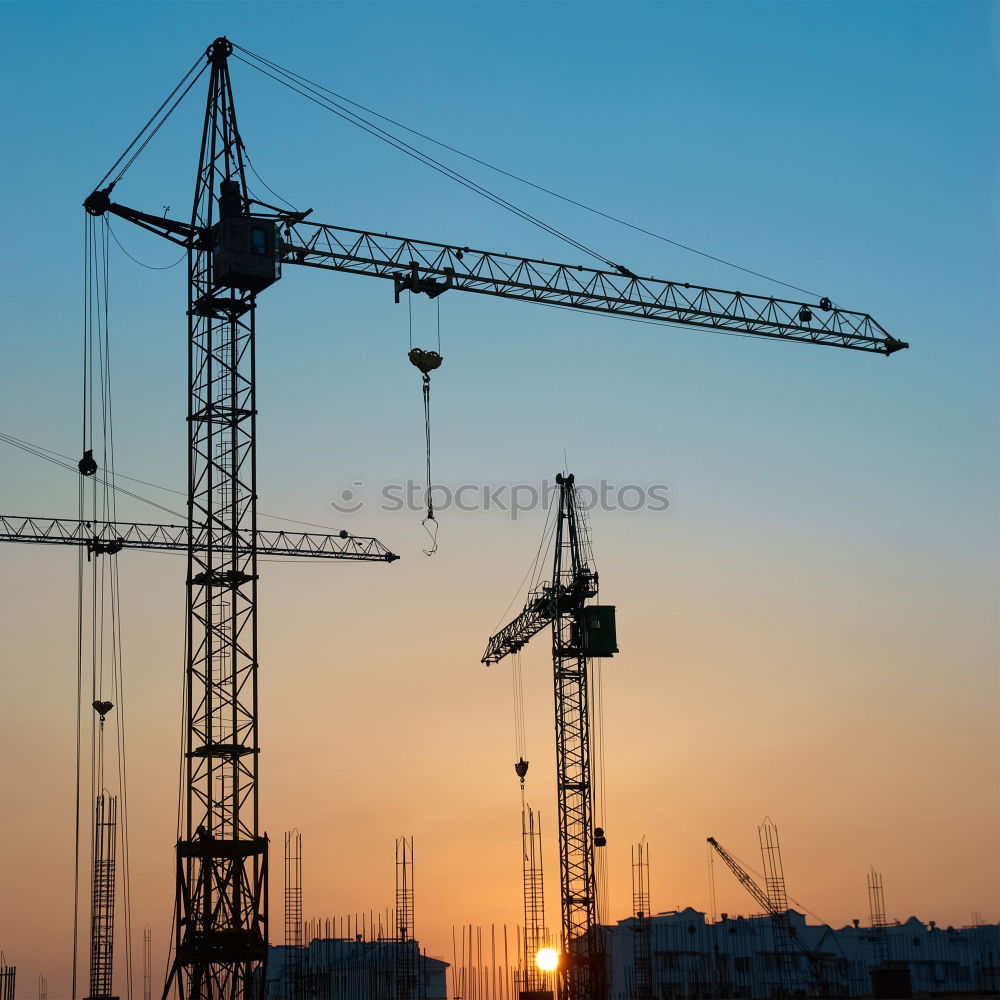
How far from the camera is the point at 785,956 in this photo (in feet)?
330

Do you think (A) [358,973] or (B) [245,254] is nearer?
(B) [245,254]

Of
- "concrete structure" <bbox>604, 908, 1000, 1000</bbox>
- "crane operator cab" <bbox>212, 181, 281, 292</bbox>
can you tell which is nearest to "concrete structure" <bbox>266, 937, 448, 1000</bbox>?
"concrete structure" <bbox>604, 908, 1000, 1000</bbox>

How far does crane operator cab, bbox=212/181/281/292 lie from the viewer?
174 ft

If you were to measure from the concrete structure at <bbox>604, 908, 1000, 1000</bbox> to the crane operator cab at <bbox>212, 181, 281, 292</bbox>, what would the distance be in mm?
54861

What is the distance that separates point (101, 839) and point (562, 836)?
80.3 feet

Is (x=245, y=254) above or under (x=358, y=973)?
above

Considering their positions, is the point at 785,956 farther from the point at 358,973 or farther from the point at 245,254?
the point at 245,254

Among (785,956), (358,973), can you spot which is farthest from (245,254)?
(785,956)

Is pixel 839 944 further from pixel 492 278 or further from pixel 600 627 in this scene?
pixel 492 278

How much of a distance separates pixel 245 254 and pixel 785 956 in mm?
67685

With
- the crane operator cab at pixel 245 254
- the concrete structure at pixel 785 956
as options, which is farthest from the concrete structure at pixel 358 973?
the crane operator cab at pixel 245 254

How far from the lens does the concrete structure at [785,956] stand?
96.6 m

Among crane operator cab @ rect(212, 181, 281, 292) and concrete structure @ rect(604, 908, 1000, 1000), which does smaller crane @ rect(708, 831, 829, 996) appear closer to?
concrete structure @ rect(604, 908, 1000, 1000)

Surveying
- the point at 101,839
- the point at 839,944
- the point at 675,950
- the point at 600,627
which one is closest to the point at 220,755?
the point at 101,839
